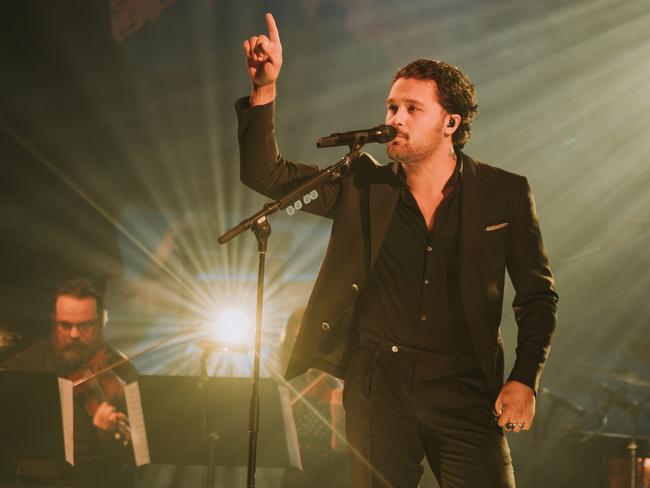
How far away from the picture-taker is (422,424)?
211 cm

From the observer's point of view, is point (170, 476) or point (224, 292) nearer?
point (170, 476)

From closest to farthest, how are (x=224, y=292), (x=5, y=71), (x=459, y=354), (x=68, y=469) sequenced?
(x=459, y=354) → (x=68, y=469) → (x=5, y=71) → (x=224, y=292)

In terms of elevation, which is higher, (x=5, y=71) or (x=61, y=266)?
(x=5, y=71)

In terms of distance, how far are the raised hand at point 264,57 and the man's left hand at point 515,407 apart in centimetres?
125

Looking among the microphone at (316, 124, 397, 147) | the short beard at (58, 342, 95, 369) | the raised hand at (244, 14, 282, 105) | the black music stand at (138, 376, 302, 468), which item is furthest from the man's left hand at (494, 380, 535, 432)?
the short beard at (58, 342, 95, 369)

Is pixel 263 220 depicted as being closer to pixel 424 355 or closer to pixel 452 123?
pixel 424 355

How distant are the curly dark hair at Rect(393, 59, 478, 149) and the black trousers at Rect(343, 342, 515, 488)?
1.00 metres

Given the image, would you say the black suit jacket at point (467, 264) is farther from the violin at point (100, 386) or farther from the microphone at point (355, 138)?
the violin at point (100, 386)

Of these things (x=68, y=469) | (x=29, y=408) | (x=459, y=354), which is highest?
(x=459, y=354)

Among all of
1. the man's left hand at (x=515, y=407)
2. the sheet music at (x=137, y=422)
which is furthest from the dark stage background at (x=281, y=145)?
the man's left hand at (x=515, y=407)

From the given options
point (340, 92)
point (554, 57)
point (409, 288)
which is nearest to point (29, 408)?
point (409, 288)

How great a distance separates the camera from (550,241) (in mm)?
7703

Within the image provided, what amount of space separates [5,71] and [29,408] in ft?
11.8

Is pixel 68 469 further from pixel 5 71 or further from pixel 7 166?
pixel 5 71
